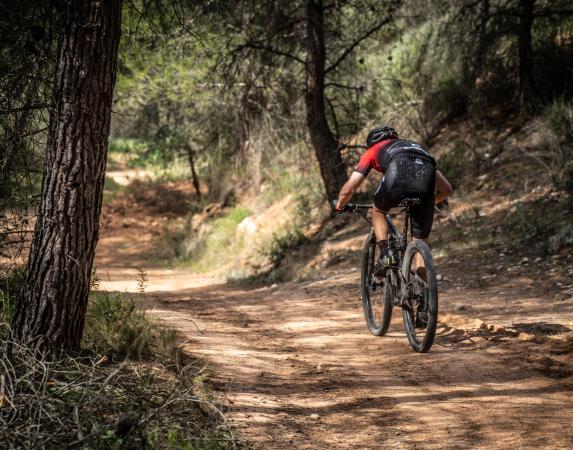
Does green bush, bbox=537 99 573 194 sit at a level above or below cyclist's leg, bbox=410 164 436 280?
above

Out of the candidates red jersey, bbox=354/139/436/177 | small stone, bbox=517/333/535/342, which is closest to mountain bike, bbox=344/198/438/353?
red jersey, bbox=354/139/436/177

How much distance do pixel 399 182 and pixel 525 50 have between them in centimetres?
→ 898

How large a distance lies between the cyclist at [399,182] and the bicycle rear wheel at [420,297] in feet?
0.31

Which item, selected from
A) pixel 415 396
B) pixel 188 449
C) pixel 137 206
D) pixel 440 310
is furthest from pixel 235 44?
pixel 137 206

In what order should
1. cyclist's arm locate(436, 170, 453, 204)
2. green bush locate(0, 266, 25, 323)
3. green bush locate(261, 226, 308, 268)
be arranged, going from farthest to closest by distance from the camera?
green bush locate(261, 226, 308, 268), cyclist's arm locate(436, 170, 453, 204), green bush locate(0, 266, 25, 323)

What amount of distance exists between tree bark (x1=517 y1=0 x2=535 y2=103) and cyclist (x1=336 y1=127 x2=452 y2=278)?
26.9ft

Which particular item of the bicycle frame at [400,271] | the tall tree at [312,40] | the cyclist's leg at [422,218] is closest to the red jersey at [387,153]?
the cyclist's leg at [422,218]

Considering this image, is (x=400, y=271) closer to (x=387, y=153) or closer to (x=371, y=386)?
(x=387, y=153)

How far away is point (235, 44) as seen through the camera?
13.6 metres

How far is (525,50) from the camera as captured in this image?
1331cm

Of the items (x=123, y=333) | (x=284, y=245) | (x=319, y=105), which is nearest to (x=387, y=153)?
(x=123, y=333)

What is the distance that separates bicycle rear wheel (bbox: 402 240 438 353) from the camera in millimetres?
5500

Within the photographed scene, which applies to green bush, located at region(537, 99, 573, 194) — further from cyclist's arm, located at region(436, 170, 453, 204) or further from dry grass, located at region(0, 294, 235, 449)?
dry grass, located at region(0, 294, 235, 449)

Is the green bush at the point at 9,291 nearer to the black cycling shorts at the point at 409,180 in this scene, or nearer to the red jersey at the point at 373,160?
the red jersey at the point at 373,160
